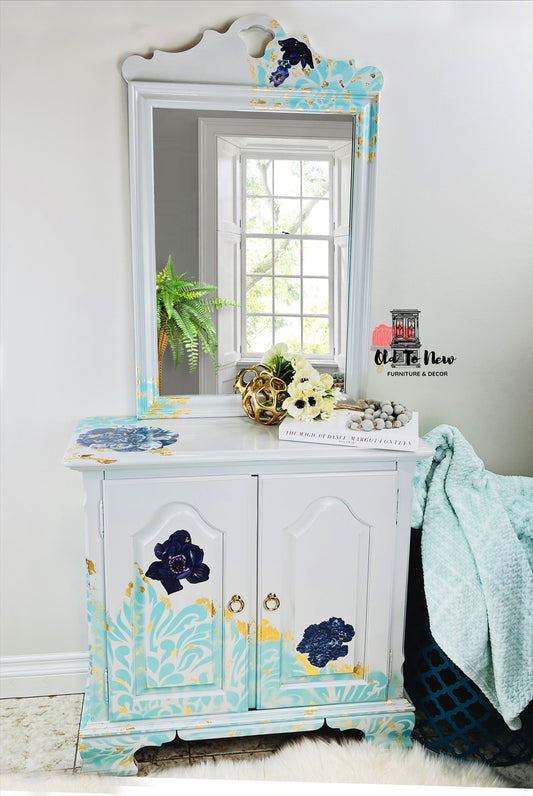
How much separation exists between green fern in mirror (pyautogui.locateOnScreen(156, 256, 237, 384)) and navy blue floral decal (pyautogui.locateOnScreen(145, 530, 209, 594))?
54cm

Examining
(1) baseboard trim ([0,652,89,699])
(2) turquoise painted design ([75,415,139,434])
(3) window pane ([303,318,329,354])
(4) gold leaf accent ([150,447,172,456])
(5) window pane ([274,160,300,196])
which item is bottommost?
(1) baseboard trim ([0,652,89,699])

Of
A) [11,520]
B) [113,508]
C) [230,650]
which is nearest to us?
[113,508]

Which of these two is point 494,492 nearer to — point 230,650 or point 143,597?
point 230,650

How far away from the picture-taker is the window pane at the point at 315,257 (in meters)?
1.86

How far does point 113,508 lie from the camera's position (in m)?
1.56

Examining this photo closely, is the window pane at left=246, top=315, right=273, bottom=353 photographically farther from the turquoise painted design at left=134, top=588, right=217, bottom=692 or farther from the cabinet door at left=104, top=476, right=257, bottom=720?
the turquoise painted design at left=134, top=588, right=217, bottom=692

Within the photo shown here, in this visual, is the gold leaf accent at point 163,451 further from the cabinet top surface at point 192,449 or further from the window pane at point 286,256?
the window pane at point 286,256

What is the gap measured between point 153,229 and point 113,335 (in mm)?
320

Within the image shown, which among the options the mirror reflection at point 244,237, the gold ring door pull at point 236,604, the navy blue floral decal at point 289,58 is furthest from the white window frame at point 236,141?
the gold ring door pull at point 236,604

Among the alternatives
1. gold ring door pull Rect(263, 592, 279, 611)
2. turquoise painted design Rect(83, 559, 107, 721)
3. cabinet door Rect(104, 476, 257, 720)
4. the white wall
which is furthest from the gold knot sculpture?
turquoise painted design Rect(83, 559, 107, 721)

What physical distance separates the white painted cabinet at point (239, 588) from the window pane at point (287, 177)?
0.67 metres

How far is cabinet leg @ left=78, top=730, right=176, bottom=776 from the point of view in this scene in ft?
5.39

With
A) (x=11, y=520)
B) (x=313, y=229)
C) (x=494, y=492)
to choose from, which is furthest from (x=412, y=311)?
(x=11, y=520)

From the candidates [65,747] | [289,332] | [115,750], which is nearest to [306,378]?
[289,332]
